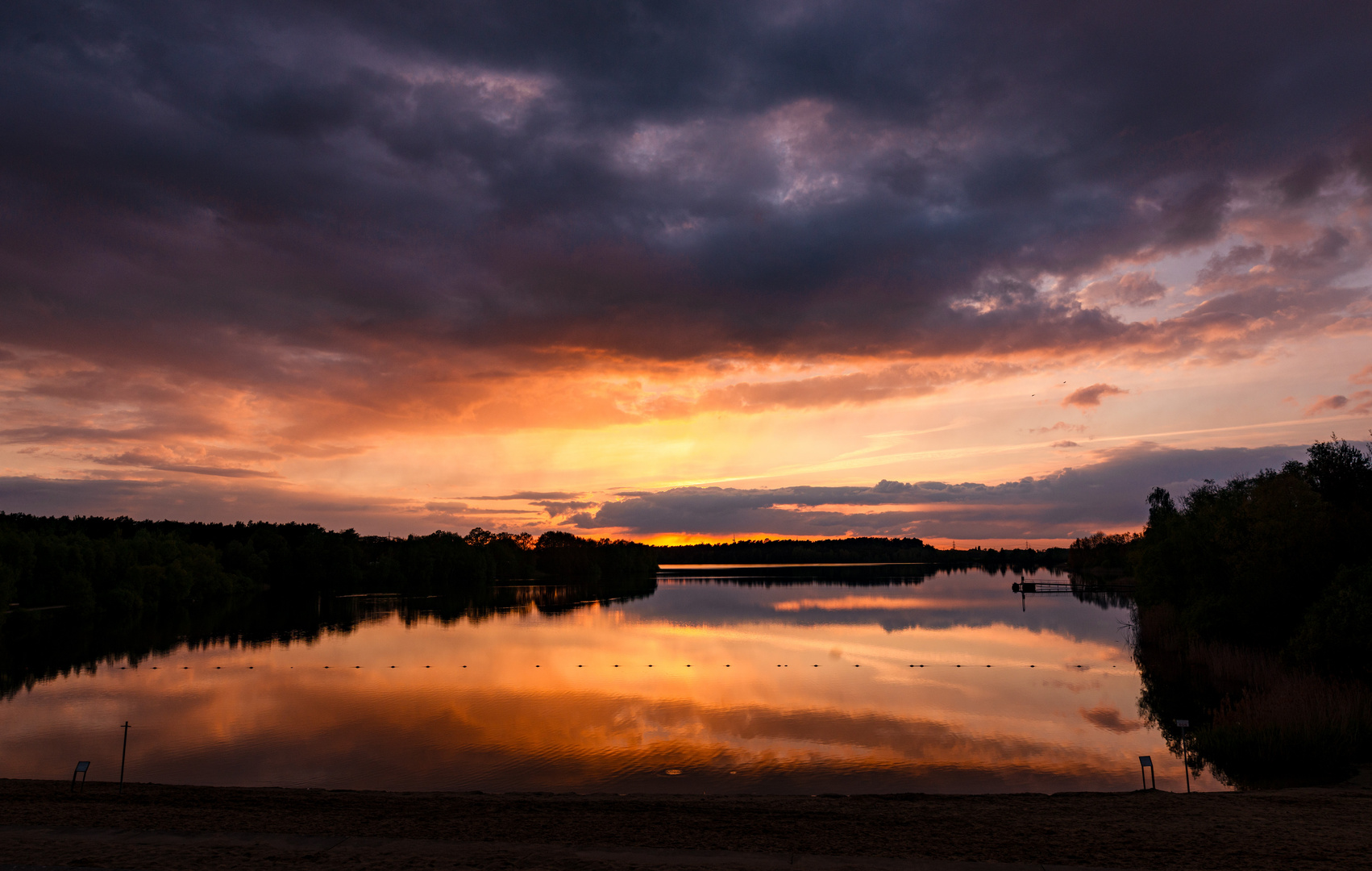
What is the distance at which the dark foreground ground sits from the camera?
11648 millimetres

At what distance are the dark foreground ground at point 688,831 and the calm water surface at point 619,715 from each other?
4233 millimetres

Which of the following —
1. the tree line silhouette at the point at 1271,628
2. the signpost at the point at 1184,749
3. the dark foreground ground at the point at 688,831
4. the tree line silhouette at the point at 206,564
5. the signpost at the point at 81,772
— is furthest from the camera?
the tree line silhouette at the point at 206,564

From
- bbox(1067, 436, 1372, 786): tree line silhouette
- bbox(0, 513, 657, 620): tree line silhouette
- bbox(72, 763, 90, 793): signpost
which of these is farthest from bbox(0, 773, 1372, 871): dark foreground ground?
bbox(0, 513, 657, 620): tree line silhouette

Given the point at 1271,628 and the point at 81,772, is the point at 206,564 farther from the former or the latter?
the point at 1271,628

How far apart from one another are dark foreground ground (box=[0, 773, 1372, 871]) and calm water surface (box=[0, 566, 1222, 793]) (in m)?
4.23

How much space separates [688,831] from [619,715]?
18170 mm

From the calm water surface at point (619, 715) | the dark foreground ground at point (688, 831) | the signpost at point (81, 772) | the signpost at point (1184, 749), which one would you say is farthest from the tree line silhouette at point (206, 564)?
the signpost at point (1184, 749)

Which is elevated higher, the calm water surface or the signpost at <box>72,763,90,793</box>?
the signpost at <box>72,763,90,793</box>

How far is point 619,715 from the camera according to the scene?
104ft

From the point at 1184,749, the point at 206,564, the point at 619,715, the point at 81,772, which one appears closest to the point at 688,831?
the point at 81,772

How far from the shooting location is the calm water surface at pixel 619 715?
2270 centimetres

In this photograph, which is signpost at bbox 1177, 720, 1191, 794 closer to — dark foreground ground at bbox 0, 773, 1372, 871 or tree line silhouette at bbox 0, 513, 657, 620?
dark foreground ground at bbox 0, 773, 1372, 871

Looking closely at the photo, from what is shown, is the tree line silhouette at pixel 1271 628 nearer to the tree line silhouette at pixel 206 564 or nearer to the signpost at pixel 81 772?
the signpost at pixel 81 772

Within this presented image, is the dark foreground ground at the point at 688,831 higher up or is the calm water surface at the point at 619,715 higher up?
the dark foreground ground at the point at 688,831
